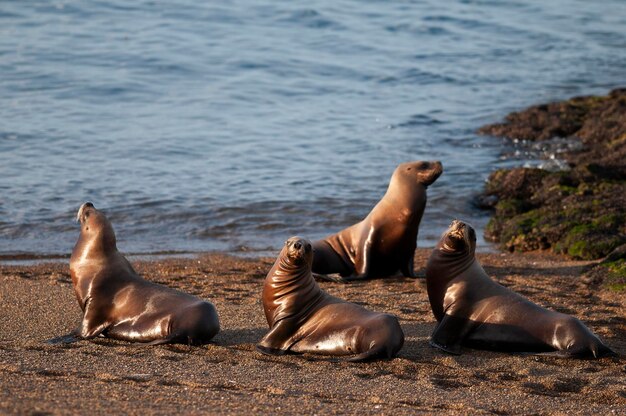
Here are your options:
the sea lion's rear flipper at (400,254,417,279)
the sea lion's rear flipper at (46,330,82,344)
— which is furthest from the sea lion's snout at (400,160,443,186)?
the sea lion's rear flipper at (46,330,82,344)

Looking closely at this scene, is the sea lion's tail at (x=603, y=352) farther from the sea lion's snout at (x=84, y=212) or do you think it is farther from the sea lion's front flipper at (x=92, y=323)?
the sea lion's snout at (x=84, y=212)

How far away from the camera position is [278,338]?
7547 millimetres

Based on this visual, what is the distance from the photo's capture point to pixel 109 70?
23.2 meters

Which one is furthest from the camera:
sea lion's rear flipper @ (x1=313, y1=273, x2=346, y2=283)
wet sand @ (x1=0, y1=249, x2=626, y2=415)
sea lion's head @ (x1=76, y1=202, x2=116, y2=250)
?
sea lion's rear flipper @ (x1=313, y1=273, x2=346, y2=283)

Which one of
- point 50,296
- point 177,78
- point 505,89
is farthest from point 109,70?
point 50,296

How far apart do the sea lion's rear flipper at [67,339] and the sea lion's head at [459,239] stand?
270cm

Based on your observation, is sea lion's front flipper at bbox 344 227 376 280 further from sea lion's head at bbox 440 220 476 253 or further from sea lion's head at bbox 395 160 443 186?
sea lion's head at bbox 440 220 476 253

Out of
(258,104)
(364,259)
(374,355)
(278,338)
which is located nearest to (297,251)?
(278,338)

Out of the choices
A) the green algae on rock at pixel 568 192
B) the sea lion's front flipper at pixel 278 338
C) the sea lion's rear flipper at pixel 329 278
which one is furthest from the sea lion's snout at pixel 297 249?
the green algae on rock at pixel 568 192

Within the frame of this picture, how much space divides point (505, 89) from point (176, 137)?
8164 millimetres

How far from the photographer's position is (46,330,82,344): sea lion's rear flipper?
751 cm

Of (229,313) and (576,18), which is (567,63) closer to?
(576,18)

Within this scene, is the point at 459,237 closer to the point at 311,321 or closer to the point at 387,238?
the point at 311,321

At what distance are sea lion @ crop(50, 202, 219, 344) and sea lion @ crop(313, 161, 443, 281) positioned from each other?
2961 millimetres
